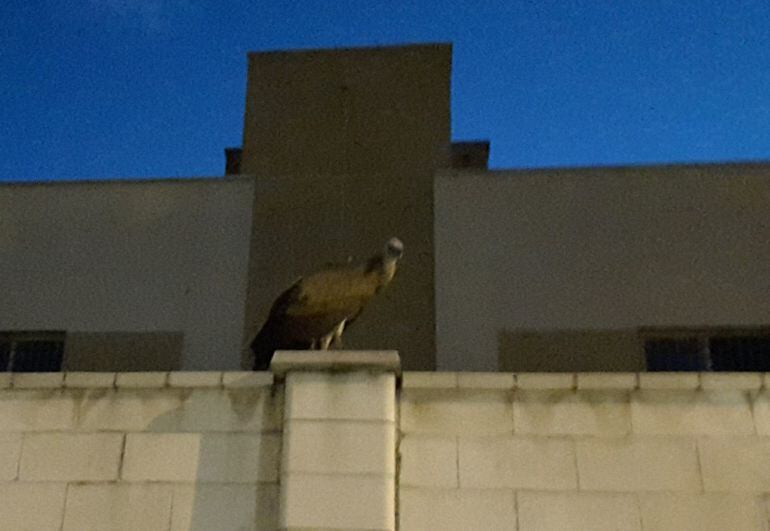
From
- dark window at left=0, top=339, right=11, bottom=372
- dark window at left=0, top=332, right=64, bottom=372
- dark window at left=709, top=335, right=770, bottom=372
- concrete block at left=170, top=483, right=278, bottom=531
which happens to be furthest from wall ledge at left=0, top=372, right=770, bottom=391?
dark window at left=0, top=339, right=11, bottom=372

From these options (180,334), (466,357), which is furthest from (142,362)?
(466,357)

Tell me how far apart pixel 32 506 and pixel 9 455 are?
1.56 ft

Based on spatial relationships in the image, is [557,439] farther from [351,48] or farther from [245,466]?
[351,48]

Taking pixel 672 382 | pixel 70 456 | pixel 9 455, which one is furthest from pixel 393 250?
pixel 9 455

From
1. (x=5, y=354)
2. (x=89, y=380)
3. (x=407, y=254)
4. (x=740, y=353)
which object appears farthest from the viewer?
(x=5, y=354)

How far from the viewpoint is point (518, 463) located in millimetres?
6824

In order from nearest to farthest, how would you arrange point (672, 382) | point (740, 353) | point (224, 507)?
point (224, 507) < point (672, 382) < point (740, 353)

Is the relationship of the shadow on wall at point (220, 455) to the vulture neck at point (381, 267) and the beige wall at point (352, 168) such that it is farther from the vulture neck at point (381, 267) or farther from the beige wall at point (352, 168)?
the beige wall at point (352, 168)

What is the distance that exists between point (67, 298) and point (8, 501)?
23.1ft

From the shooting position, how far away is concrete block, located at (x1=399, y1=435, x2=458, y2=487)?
679cm

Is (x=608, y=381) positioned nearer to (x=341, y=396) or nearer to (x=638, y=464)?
(x=638, y=464)

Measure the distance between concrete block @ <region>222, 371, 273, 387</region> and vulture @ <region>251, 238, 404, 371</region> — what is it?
725mm

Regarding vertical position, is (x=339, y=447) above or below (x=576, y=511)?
above

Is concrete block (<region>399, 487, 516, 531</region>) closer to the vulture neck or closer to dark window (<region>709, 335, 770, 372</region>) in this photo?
the vulture neck
